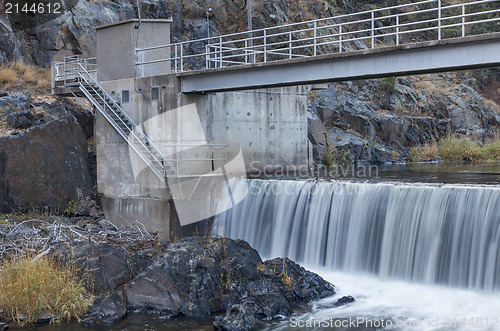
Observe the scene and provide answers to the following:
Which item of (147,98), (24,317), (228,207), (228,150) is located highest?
(147,98)

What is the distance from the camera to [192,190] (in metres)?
20.4

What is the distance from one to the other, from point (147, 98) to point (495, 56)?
11626 millimetres

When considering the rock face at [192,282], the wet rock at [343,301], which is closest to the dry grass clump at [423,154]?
the rock face at [192,282]

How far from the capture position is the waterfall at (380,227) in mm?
15164

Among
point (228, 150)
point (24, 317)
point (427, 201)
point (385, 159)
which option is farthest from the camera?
point (385, 159)

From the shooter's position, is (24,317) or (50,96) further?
(50,96)

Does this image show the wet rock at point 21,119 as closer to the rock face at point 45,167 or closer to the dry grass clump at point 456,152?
the rock face at point 45,167

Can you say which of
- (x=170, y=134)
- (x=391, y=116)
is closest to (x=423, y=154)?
(x=391, y=116)

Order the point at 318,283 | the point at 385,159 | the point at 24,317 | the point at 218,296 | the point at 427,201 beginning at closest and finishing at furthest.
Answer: the point at 24,317, the point at 218,296, the point at 318,283, the point at 427,201, the point at 385,159

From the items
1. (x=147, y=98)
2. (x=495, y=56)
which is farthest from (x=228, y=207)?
(x=495, y=56)

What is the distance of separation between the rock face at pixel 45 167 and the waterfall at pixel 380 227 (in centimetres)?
609

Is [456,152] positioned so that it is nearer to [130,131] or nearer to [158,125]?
[158,125]

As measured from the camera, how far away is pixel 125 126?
837 inches

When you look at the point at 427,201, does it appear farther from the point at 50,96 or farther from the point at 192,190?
the point at 50,96
